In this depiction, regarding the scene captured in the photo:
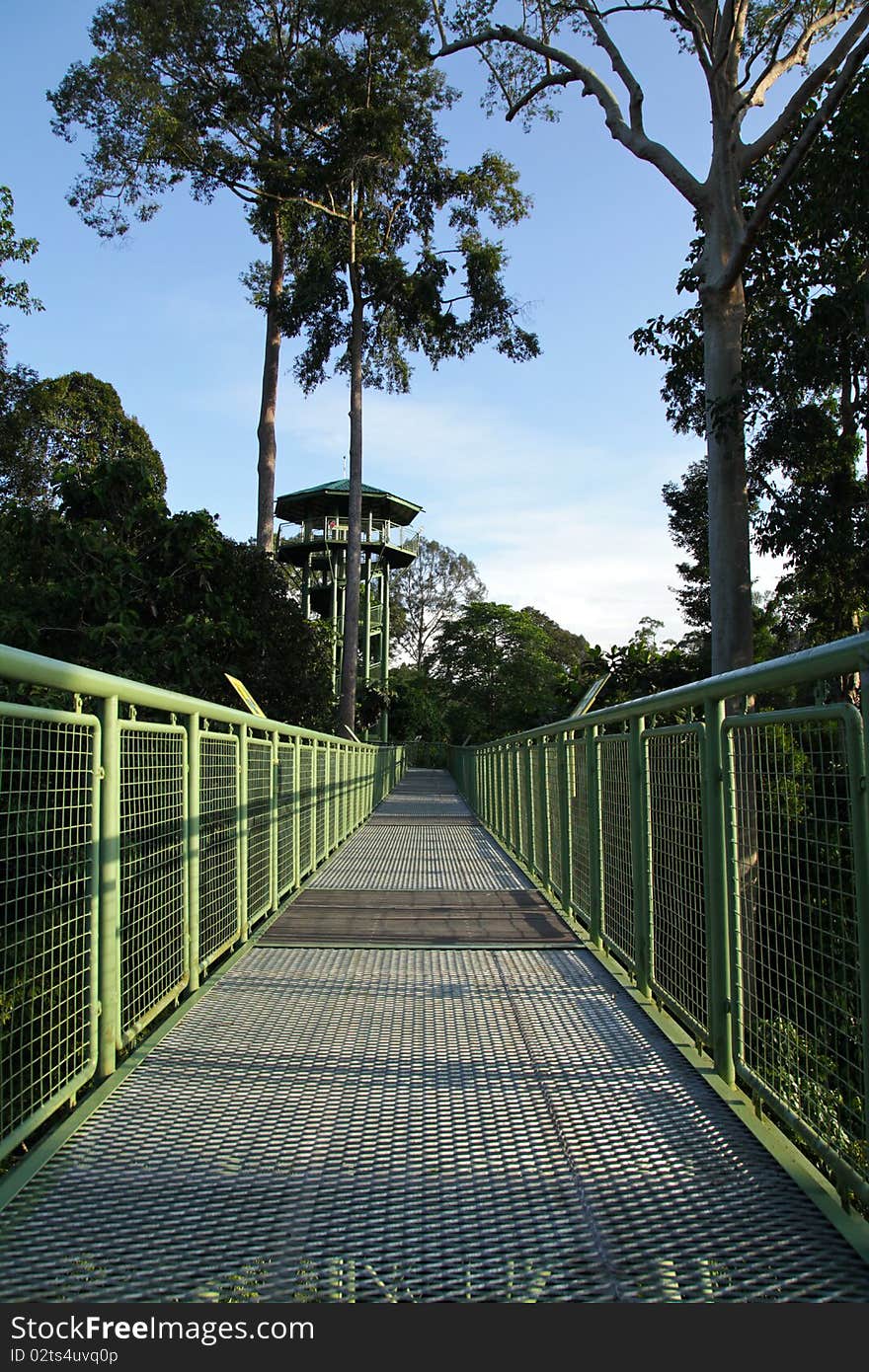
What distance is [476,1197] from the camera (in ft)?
6.86

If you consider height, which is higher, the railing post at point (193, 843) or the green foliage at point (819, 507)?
the green foliage at point (819, 507)

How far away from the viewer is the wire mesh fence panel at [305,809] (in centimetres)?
743

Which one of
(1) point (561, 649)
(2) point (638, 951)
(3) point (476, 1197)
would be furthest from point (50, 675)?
(1) point (561, 649)

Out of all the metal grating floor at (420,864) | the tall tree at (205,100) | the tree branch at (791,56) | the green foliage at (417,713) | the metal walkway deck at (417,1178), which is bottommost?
the metal grating floor at (420,864)

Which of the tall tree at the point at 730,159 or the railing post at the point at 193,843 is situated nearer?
the railing post at the point at 193,843

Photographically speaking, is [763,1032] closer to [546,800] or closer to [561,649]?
[546,800]

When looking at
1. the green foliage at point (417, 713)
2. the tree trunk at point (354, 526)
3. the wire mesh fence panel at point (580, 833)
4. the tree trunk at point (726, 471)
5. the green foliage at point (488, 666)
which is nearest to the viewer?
the wire mesh fence panel at point (580, 833)

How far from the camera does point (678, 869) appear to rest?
3.51 meters

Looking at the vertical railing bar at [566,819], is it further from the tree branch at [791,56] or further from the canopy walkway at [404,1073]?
the tree branch at [791,56]

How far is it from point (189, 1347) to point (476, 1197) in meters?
0.73

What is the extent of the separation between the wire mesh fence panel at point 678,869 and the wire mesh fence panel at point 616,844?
297 millimetres

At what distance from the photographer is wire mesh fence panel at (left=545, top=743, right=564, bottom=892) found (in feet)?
20.2

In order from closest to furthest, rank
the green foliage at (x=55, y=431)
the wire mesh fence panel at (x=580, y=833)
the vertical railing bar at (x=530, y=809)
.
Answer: the wire mesh fence panel at (x=580, y=833) → the vertical railing bar at (x=530, y=809) → the green foliage at (x=55, y=431)

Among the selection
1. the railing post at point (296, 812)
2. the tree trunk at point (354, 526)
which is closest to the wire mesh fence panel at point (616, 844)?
the railing post at point (296, 812)
